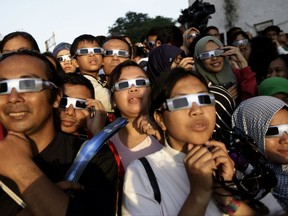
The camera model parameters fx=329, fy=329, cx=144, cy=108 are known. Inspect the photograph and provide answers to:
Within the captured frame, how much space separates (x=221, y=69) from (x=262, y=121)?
148cm

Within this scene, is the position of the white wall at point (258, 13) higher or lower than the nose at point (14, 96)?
higher

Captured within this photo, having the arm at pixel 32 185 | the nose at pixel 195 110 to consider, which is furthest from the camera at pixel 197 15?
the arm at pixel 32 185

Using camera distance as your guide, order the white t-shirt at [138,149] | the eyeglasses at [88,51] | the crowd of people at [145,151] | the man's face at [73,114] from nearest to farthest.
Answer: the crowd of people at [145,151]
the white t-shirt at [138,149]
the man's face at [73,114]
the eyeglasses at [88,51]

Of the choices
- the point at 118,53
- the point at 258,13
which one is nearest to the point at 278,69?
the point at 118,53

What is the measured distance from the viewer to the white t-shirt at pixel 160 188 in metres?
A: 1.92

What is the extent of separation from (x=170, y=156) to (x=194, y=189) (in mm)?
361

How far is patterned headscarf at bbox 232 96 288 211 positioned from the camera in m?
2.67

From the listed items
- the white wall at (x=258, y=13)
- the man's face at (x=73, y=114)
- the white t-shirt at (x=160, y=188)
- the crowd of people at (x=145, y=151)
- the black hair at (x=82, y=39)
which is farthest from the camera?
the white wall at (x=258, y=13)

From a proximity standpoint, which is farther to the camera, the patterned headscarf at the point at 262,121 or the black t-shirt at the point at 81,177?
the patterned headscarf at the point at 262,121

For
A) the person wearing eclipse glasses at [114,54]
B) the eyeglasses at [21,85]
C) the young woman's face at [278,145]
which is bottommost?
the young woman's face at [278,145]

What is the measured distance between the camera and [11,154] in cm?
173

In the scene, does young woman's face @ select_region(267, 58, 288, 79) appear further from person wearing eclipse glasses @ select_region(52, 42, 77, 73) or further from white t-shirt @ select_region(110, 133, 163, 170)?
person wearing eclipse glasses @ select_region(52, 42, 77, 73)

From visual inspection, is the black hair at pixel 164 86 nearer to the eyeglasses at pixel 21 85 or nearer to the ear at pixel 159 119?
the ear at pixel 159 119

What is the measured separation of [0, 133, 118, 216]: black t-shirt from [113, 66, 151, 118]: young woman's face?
0.98 meters
